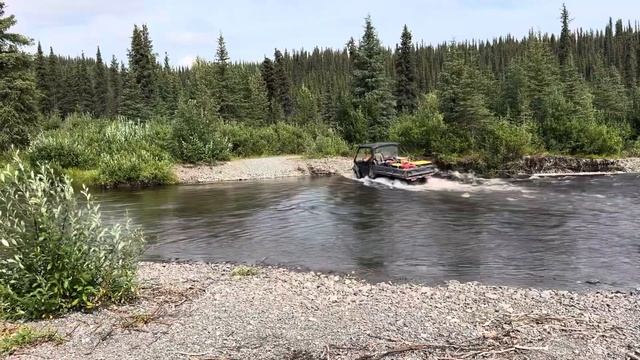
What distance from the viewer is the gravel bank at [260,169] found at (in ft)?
108

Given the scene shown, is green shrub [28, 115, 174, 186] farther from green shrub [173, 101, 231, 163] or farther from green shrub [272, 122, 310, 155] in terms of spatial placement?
green shrub [272, 122, 310, 155]

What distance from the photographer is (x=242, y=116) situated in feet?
180

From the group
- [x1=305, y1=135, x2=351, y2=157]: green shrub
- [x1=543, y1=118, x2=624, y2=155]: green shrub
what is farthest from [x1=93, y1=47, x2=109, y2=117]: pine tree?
[x1=543, y1=118, x2=624, y2=155]: green shrub

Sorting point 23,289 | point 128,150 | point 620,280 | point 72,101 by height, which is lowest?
point 620,280

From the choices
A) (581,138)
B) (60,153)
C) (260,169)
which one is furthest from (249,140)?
(581,138)

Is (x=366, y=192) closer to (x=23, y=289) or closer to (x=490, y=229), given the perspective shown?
(x=490, y=229)

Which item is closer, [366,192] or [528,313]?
[528,313]

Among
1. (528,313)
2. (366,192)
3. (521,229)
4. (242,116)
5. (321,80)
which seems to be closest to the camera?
(528,313)

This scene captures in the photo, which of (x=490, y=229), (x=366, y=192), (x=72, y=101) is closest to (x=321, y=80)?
(x=72, y=101)

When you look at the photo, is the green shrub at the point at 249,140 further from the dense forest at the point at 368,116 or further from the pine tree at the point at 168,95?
the pine tree at the point at 168,95

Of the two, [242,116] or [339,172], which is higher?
[242,116]

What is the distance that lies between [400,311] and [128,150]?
29.0 m

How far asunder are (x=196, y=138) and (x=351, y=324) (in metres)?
29.3

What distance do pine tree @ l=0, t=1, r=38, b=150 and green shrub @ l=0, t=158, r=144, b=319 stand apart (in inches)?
1098
